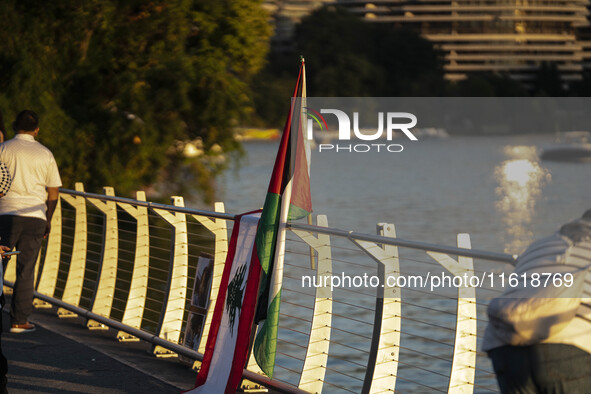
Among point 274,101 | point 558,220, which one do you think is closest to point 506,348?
point 558,220

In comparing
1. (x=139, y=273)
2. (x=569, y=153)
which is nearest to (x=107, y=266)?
(x=139, y=273)

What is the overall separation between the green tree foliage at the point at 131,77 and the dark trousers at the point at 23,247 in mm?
16053

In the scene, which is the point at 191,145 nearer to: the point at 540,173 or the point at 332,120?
the point at 540,173

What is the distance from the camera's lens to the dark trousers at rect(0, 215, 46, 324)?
8.03 meters

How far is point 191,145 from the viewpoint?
27109 millimetres

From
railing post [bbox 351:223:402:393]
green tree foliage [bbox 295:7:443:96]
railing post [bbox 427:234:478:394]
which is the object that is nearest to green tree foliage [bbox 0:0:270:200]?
railing post [bbox 351:223:402:393]

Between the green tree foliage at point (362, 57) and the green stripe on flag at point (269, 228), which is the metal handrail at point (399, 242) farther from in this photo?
the green tree foliage at point (362, 57)

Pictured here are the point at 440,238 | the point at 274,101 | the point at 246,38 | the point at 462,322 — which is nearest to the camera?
the point at 462,322

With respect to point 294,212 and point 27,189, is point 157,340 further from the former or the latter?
point 294,212

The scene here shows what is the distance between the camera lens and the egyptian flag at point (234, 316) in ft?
19.6

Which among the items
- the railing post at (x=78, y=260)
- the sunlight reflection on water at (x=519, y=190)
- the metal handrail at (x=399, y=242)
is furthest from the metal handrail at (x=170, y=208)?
the sunlight reflection on water at (x=519, y=190)

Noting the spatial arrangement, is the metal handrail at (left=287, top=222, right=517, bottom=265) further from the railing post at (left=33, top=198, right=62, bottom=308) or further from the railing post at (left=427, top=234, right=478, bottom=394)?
the railing post at (left=33, top=198, right=62, bottom=308)

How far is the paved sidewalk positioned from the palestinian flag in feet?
3.03

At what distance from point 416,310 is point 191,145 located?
11140 mm
